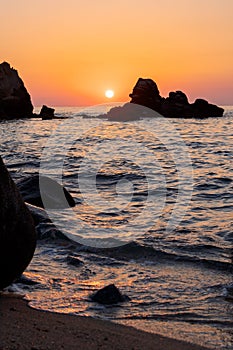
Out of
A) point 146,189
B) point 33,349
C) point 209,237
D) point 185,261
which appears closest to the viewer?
point 33,349

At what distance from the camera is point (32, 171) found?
1547 cm

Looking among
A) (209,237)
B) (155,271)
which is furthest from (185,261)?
(209,237)

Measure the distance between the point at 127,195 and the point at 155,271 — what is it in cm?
571

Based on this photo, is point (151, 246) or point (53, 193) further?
point (53, 193)

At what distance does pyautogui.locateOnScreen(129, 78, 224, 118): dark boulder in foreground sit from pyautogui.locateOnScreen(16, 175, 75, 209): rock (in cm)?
6552

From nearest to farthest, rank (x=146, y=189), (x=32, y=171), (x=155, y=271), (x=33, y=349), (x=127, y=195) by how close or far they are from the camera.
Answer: (x=33, y=349) < (x=155, y=271) < (x=127, y=195) < (x=146, y=189) < (x=32, y=171)

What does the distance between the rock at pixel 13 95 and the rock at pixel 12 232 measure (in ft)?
237

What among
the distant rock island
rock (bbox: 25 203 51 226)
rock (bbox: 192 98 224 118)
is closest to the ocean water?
rock (bbox: 25 203 51 226)

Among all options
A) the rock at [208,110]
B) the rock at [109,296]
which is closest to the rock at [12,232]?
the rock at [109,296]

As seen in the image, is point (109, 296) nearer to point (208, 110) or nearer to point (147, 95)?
point (208, 110)

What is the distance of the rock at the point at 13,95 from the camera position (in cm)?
7644

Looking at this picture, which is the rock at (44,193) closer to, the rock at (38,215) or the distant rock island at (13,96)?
the rock at (38,215)

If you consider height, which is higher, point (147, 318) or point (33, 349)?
point (33, 349)

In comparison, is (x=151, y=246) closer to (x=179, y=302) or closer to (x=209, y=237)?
(x=209, y=237)
